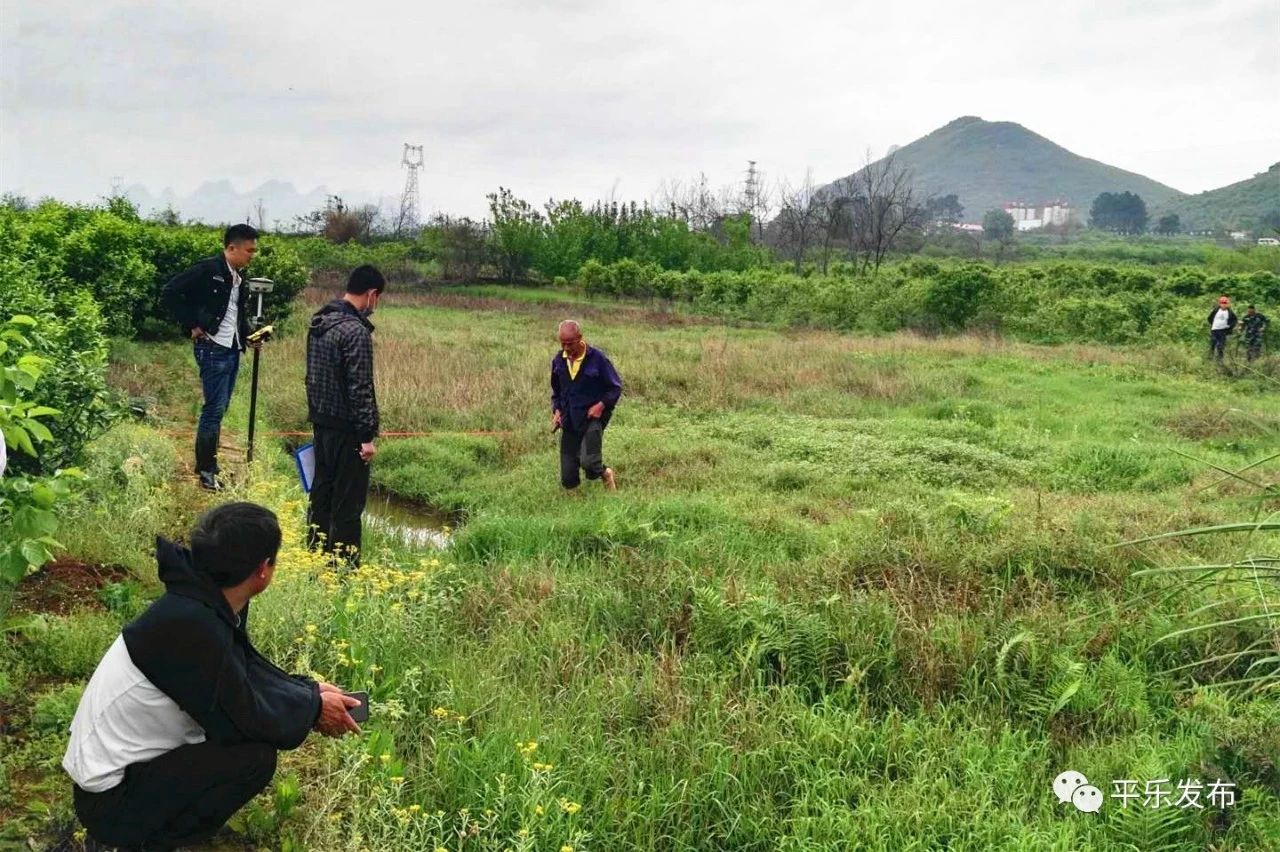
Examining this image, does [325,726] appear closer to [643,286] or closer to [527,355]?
[527,355]

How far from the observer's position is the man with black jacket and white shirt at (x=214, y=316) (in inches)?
238

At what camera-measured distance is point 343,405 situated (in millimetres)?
5242

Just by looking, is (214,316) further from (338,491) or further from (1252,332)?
(1252,332)

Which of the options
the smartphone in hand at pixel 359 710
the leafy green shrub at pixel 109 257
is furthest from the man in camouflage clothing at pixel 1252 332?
the smartphone in hand at pixel 359 710

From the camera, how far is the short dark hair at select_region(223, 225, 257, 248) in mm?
5973

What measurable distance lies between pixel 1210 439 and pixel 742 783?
8.77 m

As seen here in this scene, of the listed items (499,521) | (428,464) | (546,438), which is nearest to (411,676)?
(499,521)

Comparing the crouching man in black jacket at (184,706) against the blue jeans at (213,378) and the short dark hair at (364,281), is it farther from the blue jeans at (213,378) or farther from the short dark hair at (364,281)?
the blue jeans at (213,378)

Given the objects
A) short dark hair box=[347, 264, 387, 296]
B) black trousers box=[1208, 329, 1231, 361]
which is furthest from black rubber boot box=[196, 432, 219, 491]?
black trousers box=[1208, 329, 1231, 361]

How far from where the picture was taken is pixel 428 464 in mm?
8977

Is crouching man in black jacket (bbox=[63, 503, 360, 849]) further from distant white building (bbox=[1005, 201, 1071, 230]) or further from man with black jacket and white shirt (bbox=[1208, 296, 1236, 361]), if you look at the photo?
distant white building (bbox=[1005, 201, 1071, 230])

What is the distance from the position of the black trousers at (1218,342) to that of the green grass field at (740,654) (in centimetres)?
1032

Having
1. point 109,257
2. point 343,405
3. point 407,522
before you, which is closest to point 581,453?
point 407,522

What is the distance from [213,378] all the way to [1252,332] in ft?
63.4
